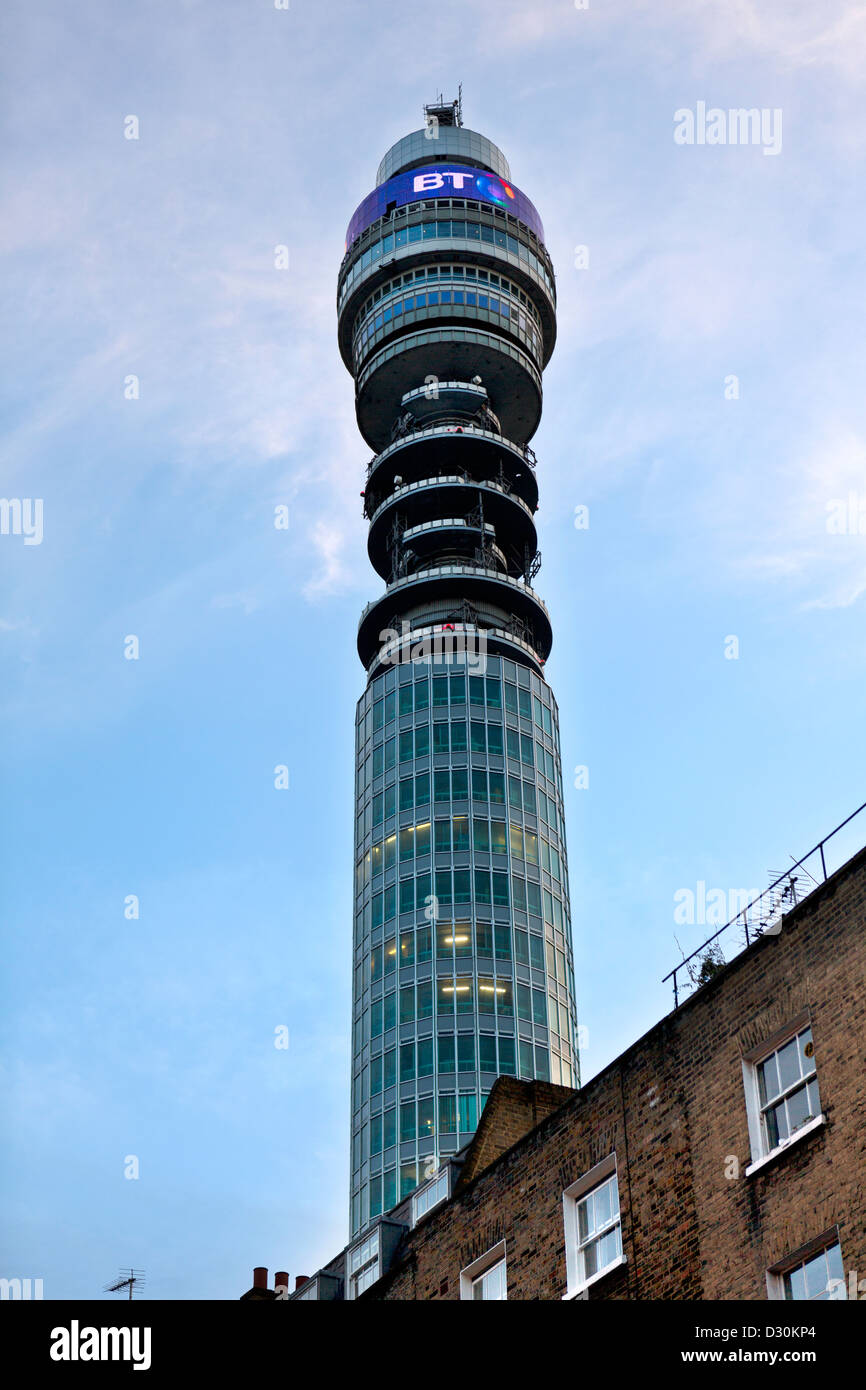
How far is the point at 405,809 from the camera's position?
5118 inches

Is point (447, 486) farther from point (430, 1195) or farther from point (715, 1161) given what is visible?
point (715, 1161)

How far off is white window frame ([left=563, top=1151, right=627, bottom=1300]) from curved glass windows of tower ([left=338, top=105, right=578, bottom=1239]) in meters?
79.7

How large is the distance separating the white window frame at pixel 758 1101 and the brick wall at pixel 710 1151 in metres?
0.11

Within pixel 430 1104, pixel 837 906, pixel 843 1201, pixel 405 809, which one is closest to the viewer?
pixel 843 1201

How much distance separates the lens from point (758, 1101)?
27594mm

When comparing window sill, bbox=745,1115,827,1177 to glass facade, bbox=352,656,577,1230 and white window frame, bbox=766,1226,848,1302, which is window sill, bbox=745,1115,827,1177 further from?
glass facade, bbox=352,656,577,1230

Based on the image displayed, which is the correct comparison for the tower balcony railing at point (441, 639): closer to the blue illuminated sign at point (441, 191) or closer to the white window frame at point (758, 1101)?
the blue illuminated sign at point (441, 191)

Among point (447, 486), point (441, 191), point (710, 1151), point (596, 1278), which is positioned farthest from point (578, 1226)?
point (441, 191)

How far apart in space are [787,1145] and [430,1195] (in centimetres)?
1924

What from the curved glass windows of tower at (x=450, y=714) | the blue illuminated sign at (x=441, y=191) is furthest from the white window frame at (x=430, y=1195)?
the blue illuminated sign at (x=441, y=191)
